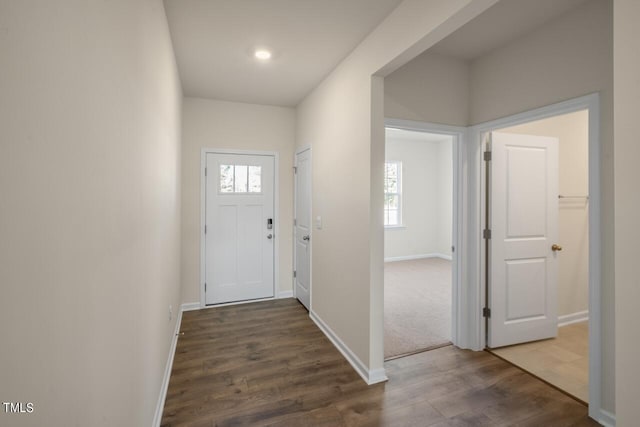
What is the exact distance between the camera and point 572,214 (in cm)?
337

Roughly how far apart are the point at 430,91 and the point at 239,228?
2875 mm

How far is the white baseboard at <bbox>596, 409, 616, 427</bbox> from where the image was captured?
73.8 inches

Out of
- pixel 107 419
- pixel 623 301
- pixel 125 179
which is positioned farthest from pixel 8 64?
pixel 623 301

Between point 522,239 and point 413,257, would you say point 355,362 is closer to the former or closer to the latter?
point 522,239

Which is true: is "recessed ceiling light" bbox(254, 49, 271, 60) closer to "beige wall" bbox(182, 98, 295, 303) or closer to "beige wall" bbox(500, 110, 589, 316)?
"beige wall" bbox(182, 98, 295, 303)

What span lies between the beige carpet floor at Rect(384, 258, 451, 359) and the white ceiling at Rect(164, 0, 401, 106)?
2811 millimetres

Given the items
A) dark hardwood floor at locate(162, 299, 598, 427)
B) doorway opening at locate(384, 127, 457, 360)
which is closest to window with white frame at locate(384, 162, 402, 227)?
doorway opening at locate(384, 127, 457, 360)

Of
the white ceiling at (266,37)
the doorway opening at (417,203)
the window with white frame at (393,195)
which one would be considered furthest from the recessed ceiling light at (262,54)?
the window with white frame at (393,195)

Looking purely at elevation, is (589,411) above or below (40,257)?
below

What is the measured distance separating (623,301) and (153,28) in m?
2.53

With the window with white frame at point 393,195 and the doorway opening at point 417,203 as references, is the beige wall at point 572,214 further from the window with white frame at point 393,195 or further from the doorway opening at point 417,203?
the window with white frame at point 393,195

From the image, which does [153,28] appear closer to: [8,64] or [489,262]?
[8,64]

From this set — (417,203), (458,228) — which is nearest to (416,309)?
(458,228)

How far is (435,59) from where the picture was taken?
2803 millimetres
